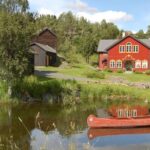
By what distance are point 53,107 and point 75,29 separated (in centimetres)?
10505

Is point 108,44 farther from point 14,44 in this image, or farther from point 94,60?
point 14,44

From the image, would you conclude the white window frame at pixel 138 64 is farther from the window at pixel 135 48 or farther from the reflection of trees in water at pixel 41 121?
the reflection of trees in water at pixel 41 121

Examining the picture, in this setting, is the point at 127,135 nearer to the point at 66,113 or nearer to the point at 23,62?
the point at 66,113

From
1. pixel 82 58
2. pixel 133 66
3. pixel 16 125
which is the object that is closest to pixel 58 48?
pixel 82 58

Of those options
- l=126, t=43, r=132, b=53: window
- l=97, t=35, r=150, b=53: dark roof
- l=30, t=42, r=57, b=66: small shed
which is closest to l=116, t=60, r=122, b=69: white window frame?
l=126, t=43, r=132, b=53: window

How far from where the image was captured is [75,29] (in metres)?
139

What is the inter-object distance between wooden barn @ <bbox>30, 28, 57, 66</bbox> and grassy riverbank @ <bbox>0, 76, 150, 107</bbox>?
2128 centimetres

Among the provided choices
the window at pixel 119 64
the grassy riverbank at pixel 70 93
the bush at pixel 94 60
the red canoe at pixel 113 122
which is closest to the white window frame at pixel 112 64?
the window at pixel 119 64

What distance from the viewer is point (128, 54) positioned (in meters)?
71.1

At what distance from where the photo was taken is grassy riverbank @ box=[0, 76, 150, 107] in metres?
37.6

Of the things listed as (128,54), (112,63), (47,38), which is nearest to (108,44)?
(112,63)

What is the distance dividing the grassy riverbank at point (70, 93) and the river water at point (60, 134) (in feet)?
13.5

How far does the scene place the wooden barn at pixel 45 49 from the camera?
68.9m

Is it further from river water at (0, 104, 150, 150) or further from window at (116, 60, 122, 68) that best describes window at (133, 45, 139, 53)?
river water at (0, 104, 150, 150)
